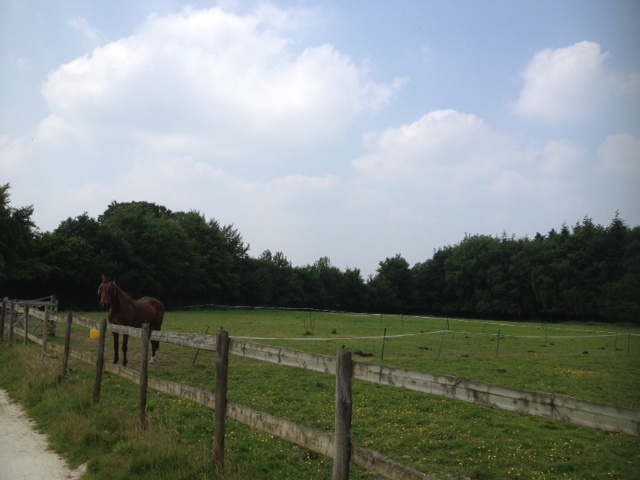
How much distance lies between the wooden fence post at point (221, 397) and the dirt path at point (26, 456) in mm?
1623

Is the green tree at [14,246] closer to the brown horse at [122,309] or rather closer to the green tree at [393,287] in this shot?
the brown horse at [122,309]

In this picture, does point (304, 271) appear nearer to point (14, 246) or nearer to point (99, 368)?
point (14, 246)

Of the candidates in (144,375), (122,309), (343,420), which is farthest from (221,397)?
(122,309)

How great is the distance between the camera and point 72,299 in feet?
165

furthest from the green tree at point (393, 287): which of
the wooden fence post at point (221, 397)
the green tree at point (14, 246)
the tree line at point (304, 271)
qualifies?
the wooden fence post at point (221, 397)

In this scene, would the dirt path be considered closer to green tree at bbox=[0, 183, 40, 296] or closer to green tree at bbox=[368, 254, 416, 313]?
green tree at bbox=[0, 183, 40, 296]

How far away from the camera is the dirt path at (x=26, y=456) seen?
18.8 feet

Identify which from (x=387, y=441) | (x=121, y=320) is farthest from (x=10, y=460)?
(x=121, y=320)

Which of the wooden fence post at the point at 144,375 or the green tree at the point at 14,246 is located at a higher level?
the green tree at the point at 14,246

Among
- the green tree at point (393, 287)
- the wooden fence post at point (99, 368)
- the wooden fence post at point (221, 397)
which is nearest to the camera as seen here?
the wooden fence post at point (221, 397)

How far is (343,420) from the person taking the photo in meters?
4.13

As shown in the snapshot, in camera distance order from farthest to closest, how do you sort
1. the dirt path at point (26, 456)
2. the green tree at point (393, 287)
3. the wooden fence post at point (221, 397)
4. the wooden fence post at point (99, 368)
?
the green tree at point (393, 287)
the wooden fence post at point (99, 368)
the dirt path at point (26, 456)
the wooden fence post at point (221, 397)

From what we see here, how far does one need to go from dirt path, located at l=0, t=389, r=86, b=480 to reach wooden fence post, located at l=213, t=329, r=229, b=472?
5.33 feet

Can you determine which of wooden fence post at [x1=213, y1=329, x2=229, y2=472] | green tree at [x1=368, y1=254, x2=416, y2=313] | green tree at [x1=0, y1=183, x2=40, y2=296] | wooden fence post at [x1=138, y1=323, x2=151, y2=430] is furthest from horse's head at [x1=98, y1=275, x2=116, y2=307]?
green tree at [x1=368, y1=254, x2=416, y2=313]
